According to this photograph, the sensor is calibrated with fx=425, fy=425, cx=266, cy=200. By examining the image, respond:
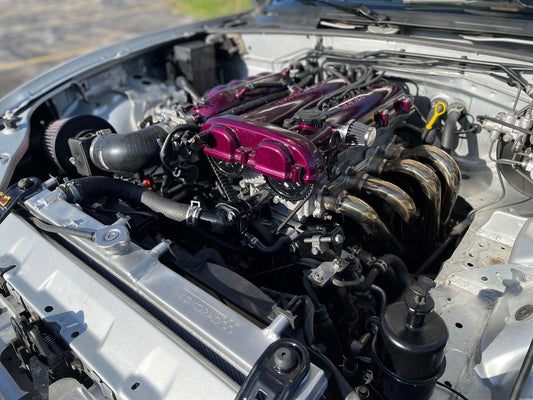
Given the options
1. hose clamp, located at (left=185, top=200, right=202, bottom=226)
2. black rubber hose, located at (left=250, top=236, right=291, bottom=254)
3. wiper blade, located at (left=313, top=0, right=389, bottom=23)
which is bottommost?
black rubber hose, located at (left=250, top=236, right=291, bottom=254)

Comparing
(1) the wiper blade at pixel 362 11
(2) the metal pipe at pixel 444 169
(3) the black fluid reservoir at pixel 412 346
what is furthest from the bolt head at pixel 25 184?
(1) the wiper blade at pixel 362 11

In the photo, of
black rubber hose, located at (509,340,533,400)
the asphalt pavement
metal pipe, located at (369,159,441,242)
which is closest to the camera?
black rubber hose, located at (509,340,533,400)

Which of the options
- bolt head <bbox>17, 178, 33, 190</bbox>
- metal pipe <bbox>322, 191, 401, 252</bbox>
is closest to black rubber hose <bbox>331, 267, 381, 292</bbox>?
metal pipe <bbox>322, 191, 401, 252</bbox>

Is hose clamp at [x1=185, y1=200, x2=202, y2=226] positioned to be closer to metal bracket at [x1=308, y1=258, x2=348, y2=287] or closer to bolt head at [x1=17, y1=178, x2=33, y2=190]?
metal bracket at [x1=308, y1=258, x2=348, y2=287]

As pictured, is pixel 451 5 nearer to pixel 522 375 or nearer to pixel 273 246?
pixel 273 246

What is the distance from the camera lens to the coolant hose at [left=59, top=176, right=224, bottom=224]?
5.44ft

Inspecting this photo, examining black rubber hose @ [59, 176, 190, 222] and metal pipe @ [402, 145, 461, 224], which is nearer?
black rubber hose @ [59, 176, 190, 222]

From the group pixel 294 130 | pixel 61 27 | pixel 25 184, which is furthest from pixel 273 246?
pixel 61 27

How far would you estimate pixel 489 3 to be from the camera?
214cm

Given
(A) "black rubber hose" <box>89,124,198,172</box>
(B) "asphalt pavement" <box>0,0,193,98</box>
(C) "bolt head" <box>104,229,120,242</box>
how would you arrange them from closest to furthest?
(C) "bolt head" <box>104,229,120,242</box>
(A) "black rubber hose" <box>89,124,198,172</box>
(B) "asphalt pavement" <box>0,0,193,98</box>

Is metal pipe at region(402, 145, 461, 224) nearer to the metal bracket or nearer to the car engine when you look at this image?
the car engine

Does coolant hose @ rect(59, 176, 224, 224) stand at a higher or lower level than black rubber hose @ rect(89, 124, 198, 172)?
lower

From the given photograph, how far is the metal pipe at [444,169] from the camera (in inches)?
82.5

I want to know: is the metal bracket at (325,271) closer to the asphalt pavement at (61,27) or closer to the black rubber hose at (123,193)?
the black rubber hose at (123,193)
